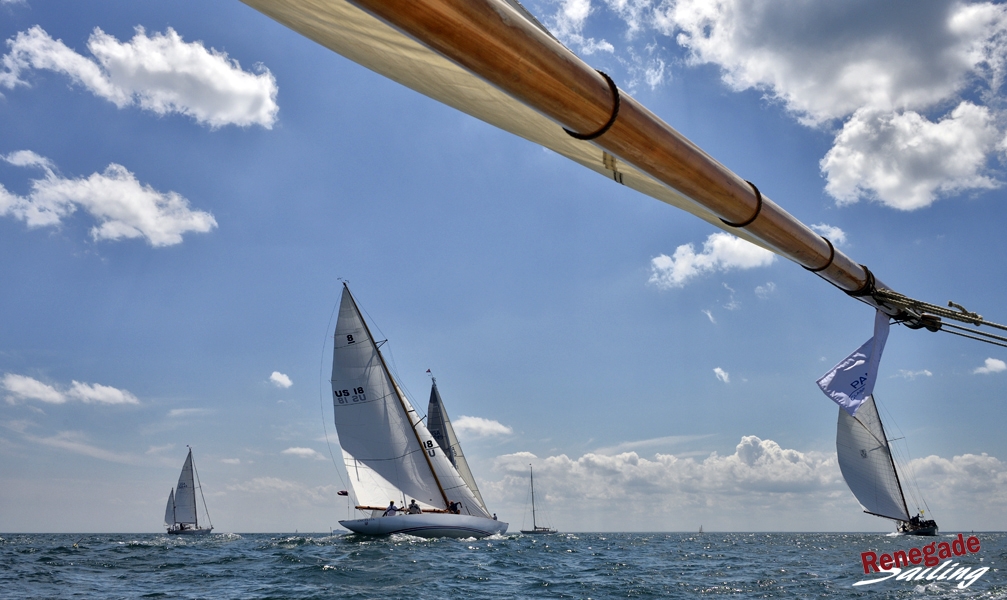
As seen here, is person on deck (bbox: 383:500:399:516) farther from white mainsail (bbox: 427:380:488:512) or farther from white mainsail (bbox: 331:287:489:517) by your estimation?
white mainsail (bbox: 427:380:488:512)

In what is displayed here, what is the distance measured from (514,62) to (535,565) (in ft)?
78.0

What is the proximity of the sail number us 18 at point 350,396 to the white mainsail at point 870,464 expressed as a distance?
135ft

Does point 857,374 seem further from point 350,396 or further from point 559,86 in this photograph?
point 350,396

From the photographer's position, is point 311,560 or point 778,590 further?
point 311,560

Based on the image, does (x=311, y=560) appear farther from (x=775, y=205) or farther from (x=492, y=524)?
(x=775, y=205)

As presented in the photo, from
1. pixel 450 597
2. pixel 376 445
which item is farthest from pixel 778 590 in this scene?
pixel 376 445

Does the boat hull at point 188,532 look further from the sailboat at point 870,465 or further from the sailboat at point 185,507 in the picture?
the sailboat at point 870,465

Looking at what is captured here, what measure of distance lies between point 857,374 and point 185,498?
94446 millimetres

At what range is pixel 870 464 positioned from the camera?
2261 inches

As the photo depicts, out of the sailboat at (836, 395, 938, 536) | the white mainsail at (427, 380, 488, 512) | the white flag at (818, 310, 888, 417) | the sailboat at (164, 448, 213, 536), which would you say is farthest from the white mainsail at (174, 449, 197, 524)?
the white flag at (818, 310, 888, 417)

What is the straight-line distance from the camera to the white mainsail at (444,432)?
52.4m

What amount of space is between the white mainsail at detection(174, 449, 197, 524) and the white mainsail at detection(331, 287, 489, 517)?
5354 cm

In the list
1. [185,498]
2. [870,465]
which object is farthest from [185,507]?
[870,465]

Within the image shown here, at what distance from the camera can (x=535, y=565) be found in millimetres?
23219
